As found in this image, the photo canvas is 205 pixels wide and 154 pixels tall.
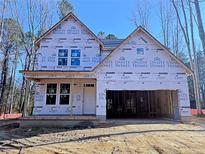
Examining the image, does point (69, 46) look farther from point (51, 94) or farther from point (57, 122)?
point (57, 122)

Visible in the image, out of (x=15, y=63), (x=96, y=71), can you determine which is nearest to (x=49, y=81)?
(x=96, y=71)

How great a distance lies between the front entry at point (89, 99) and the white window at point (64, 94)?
1322mm

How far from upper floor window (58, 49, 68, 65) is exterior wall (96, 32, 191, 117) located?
12.4 ft

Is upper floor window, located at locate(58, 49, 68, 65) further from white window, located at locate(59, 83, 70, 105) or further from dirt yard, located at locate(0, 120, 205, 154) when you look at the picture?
dirt yard, located at locate(0, 120, 205, 154)

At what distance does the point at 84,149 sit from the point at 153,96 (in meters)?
13.9

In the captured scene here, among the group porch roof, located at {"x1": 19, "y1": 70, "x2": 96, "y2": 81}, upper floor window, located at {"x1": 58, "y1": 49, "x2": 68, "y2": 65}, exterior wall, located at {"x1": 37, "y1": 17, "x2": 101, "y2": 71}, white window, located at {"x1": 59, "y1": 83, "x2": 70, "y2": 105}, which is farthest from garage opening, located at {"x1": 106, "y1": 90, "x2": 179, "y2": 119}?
porch roof, located at {"x1": 19, "y1": 70, "x2": 96, "y2": 81}

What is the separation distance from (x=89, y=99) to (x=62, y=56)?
4.22 metres

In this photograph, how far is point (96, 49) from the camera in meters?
16.5

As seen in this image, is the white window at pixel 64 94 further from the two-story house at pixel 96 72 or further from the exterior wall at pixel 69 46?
the exterior wall at pixel 69 46

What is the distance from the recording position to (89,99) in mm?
15727

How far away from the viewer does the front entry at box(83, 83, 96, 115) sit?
1559 cm

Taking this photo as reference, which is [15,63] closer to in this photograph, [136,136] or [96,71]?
[96,71]

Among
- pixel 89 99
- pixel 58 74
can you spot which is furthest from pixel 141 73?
pixel 58 74

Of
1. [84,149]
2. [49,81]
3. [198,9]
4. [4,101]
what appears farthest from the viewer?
[4,101]
